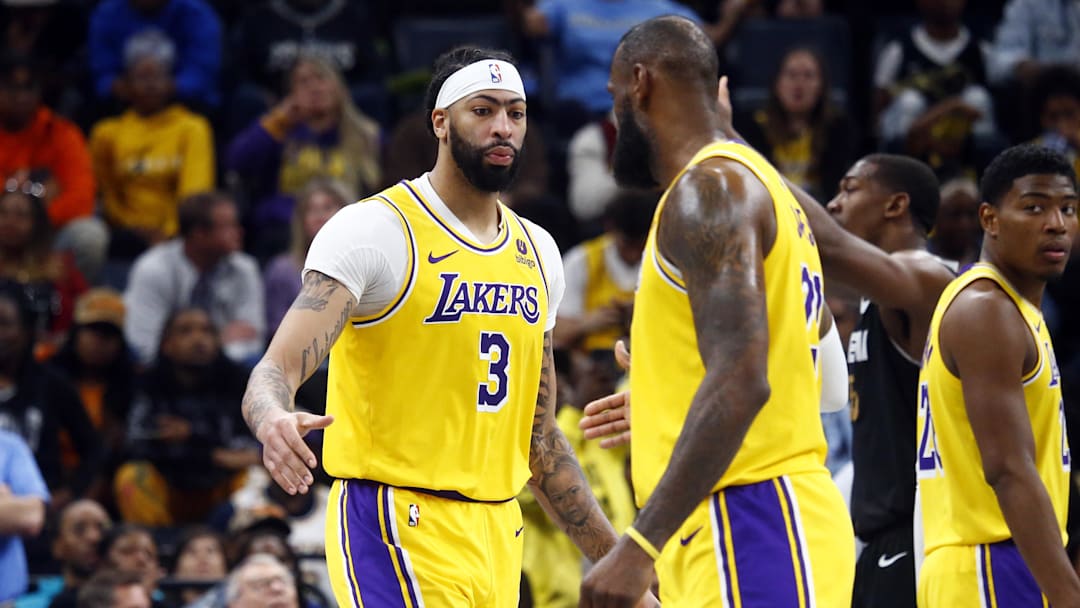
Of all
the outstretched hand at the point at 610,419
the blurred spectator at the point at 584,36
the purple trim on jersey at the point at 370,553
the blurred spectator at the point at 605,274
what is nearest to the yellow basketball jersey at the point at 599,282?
the blurred spectator at the point at 605,274

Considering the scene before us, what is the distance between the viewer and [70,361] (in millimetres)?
10086

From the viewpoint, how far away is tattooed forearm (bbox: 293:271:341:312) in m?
4.80

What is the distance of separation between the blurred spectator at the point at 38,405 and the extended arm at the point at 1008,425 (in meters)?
5.80

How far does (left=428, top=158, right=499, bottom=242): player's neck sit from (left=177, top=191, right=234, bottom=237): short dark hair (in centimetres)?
527

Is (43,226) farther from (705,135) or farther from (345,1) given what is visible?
(705,135)

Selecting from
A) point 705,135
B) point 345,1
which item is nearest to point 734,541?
point 705,135

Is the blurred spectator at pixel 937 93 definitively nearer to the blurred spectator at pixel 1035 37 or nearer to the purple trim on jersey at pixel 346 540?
the blurred spectator at pixel 1035 37

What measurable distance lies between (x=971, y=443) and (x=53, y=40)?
978 cm

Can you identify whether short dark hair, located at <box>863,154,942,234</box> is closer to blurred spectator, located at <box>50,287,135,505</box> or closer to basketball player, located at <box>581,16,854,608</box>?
basketball player, located at <box>581,16,854,608</box>

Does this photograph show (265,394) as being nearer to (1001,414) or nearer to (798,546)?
(798,546)

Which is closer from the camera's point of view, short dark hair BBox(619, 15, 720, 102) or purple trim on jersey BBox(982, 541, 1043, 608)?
short dark hair BBox(619, 15, 720, 102)

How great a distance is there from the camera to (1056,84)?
37.1 ft

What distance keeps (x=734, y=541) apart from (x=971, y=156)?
773 centimetres

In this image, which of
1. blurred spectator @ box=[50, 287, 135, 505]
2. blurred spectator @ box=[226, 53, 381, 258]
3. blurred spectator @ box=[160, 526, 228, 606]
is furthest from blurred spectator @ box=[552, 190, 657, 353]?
blurred spectator @ box=[50, 287, 135, 505]
